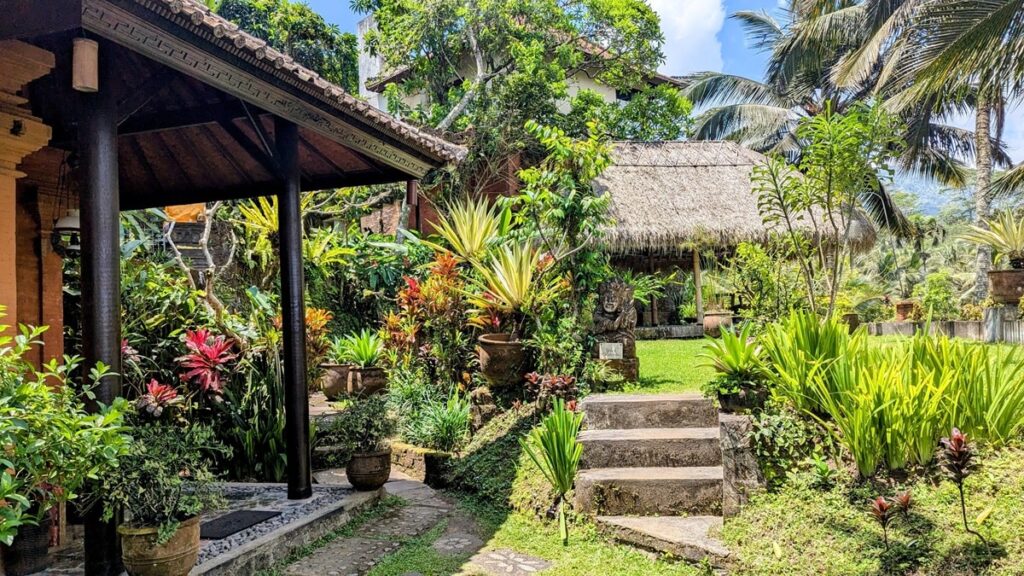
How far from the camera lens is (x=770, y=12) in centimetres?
2547

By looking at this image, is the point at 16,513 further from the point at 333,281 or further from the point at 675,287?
the point at 675,287

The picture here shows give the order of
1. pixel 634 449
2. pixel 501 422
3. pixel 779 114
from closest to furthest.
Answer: pixel 634 449 → pixel 501 422 → pixel 779 114

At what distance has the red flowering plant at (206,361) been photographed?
6.23 metres

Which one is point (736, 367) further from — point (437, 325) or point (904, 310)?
point (904, 310)

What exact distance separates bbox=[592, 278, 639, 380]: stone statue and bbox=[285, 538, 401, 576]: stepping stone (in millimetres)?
3109

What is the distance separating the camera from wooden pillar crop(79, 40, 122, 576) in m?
3.38

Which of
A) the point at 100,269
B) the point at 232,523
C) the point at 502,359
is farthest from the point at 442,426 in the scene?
the point at 100,269

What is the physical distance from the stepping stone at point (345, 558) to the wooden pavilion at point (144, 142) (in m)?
0.80

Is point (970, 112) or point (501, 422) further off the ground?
point (970, 112)

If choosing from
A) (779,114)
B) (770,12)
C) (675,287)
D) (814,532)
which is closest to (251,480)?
(814,532)

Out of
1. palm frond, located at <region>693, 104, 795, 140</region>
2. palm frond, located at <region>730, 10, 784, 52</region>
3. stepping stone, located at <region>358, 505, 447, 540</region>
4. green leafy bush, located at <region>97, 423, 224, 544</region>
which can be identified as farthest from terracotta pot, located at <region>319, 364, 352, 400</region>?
palm frond, located at <region>730, 10, 784, 52</region>

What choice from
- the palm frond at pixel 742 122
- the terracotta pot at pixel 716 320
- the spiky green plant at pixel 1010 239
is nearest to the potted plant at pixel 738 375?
the terracotta pot at pixel 716 320

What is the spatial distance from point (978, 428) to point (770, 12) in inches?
983

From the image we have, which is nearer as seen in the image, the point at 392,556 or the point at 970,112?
the point at 392,556
